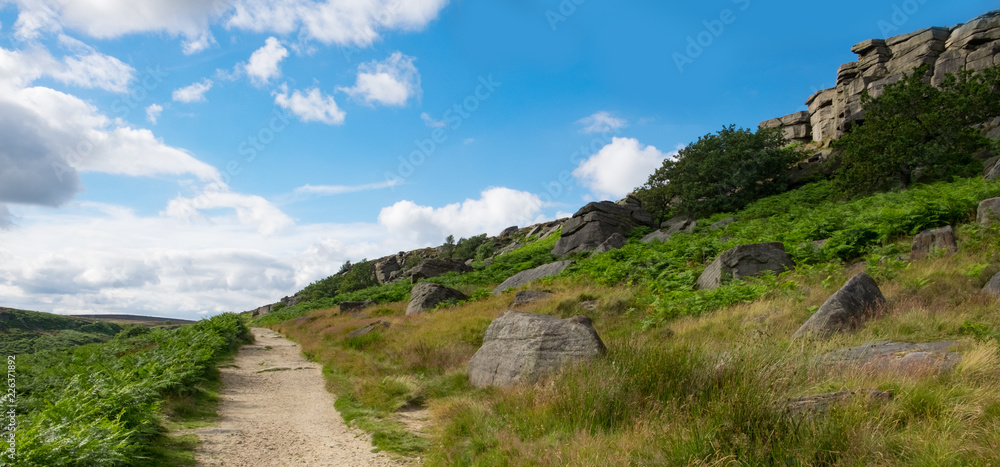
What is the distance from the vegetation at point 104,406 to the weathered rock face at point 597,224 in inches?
1104

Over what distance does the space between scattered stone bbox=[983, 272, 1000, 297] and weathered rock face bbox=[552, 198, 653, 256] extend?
26731mm

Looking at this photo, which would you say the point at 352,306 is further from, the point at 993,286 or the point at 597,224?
the point at 993,286

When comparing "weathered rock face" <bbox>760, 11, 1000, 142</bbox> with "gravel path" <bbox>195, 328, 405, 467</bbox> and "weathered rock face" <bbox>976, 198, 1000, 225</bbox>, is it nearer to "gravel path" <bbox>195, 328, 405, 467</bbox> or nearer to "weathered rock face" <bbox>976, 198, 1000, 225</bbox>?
"weathered rock face" <bbox>976, 198, 1000, 225</bbox>

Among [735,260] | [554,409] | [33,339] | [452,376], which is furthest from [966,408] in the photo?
[33,339]

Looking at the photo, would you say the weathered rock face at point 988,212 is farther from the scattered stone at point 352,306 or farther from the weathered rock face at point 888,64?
the weathered rock face at point 888,64

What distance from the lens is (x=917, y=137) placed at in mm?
26453

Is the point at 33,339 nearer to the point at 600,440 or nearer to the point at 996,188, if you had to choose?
the point at 600,440

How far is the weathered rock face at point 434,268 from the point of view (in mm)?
42531

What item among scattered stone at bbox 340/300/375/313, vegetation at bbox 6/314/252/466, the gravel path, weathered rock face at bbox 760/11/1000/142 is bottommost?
the gravel path

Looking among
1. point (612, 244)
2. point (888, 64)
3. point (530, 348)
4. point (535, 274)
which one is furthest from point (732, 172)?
point (530, 348)

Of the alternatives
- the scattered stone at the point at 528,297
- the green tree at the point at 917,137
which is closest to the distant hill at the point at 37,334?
the scattered stone at the point at 528,297

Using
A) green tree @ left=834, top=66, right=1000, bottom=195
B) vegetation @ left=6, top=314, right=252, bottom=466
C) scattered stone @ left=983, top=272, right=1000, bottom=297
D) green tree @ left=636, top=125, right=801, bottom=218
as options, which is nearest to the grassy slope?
scattered stone @ left=983, top=272, right=1000, bottom=297

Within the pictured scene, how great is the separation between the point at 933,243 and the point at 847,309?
239 inches

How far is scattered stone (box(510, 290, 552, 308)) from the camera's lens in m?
18.4
